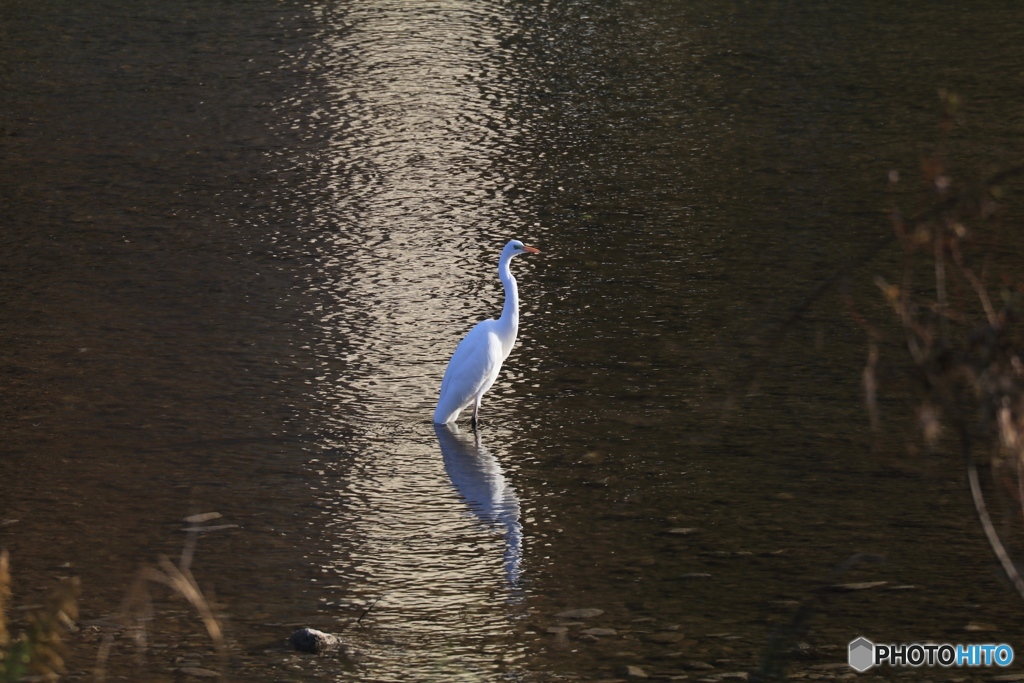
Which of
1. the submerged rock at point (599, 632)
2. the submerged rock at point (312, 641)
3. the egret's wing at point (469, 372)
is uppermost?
the egret's wing at point (469, 372)

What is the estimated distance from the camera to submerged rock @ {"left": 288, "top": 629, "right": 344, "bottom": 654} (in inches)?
177

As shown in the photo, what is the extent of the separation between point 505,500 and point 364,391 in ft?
4.53

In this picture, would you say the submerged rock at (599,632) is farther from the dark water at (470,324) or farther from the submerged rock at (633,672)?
the submerged rock at (633,672)

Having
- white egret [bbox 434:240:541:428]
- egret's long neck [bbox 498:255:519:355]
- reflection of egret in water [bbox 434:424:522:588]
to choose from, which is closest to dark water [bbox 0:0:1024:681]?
reflection of egret in water [bbox 434:424:522:588]

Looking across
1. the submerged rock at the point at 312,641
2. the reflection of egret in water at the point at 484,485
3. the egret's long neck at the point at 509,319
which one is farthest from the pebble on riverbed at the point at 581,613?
the egret's long neck at the point at 509,319

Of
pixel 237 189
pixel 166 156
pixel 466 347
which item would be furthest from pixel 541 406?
pixel 166 156

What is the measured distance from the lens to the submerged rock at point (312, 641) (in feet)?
14.7

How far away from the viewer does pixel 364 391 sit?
682 centimetres

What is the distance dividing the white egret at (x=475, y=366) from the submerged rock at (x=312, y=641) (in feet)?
6.56

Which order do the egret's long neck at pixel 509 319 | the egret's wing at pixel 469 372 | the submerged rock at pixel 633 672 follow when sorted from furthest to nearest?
the egret's long neck at pixel 509 319
the egret's wing at pixel 469 372
the submerged rock at pixel 633 672

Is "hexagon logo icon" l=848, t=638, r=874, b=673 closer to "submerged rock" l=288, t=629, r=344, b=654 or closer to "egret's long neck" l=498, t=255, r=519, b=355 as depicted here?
"submerged rock" l=288, t=629, r=344, b=654

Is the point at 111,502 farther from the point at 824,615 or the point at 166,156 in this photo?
the point at 166,156

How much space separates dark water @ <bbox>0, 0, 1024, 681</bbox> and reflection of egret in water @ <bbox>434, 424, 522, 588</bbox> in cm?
2

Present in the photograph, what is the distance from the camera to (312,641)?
4492mm
